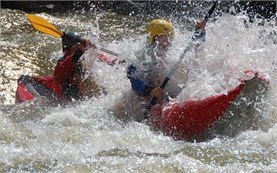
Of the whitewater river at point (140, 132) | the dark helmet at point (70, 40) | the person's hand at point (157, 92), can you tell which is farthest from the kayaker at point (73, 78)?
the person's hand at point (157, 92)

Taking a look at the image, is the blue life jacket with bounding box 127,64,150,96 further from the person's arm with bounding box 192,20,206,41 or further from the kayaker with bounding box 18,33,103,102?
the kayaker with bounding box 18,33,103,102

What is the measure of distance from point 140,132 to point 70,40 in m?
1.59

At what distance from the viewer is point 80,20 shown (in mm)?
9250

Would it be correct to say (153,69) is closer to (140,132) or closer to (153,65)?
(153,65)

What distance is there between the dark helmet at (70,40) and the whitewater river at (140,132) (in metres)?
0.27

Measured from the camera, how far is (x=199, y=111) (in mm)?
4230

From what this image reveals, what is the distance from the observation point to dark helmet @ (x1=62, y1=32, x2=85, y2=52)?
17.5 feet

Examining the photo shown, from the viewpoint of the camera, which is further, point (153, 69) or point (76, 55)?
point (76, 55)

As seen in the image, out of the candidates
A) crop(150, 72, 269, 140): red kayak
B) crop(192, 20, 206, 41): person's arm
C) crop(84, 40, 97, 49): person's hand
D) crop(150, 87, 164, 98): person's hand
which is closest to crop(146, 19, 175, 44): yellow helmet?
crop(192, 20, 206, 41): person's arm

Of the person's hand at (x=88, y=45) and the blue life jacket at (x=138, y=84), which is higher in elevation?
the blue life jacket at (x=138, y=84)

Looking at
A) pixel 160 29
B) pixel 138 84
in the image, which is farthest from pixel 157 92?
pixel 160 29

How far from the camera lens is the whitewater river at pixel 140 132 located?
3723 millimetres

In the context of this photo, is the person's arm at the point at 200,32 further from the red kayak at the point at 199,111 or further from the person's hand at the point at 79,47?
the person's hand at the point at 79,47

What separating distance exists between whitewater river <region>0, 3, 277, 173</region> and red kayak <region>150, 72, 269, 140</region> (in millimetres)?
104
